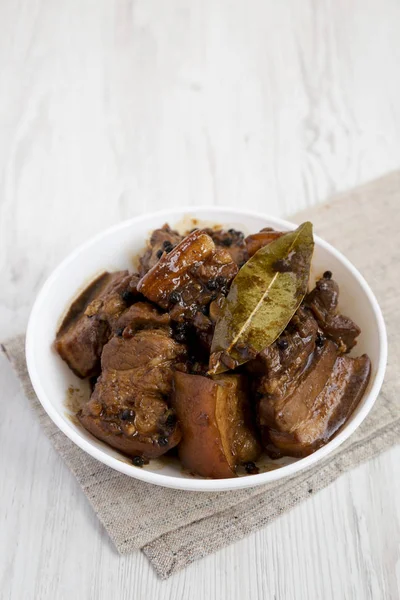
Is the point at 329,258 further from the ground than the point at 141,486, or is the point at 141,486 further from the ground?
the point at 329,258

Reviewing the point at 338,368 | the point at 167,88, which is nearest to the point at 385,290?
the point at 338,368

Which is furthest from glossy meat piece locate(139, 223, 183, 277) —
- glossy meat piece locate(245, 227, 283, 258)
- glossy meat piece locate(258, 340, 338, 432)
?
glossy meat piece locate(258, 340, 338, 432)

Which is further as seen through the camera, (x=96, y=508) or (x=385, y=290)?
(x=385, y=290)

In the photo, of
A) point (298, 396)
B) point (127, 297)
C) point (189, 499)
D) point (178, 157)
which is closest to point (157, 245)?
point (127, 297)

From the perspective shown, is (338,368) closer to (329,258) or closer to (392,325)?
(329,258)

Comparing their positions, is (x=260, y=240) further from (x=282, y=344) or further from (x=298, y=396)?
(x=298, y=396)
